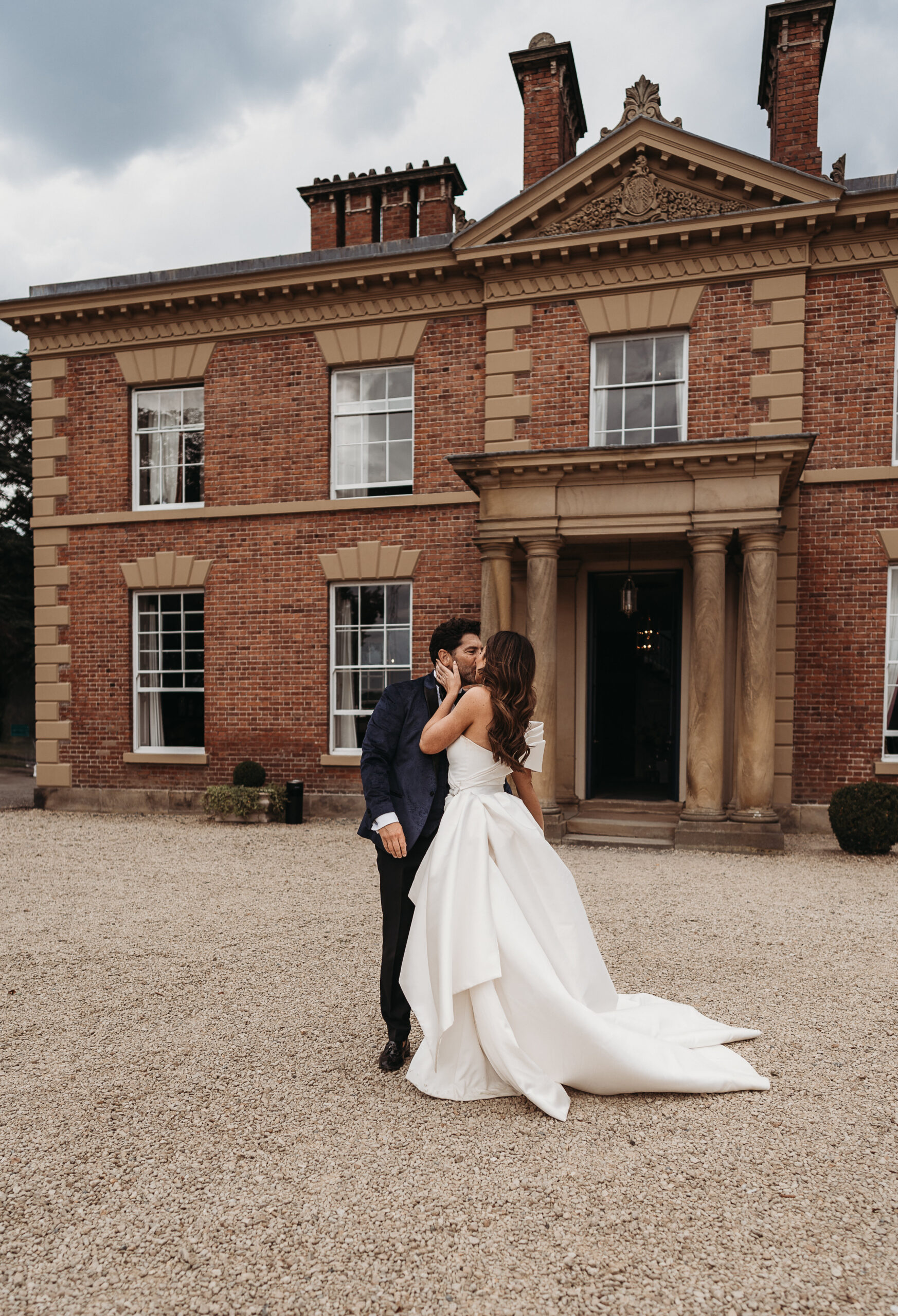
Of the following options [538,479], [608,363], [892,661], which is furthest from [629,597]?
[892,661]

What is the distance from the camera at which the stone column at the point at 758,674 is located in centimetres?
962

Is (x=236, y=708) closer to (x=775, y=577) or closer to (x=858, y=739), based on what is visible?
(x=775, y=577)

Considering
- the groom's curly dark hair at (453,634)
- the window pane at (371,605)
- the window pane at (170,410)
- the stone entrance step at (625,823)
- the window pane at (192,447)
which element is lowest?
the stone entrance step at (625,823)

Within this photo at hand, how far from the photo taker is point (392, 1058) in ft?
13.0

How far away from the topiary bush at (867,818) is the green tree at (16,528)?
2427cm

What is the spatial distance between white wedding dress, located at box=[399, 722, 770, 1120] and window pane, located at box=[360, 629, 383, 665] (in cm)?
835

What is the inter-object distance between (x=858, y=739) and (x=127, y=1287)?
9905 millimetres

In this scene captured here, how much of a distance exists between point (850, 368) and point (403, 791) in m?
9.21

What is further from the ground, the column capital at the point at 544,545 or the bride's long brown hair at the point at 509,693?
the column capital at the point at 544,545

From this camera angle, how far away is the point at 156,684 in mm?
13164

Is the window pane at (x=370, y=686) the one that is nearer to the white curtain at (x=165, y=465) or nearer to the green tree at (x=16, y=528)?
the white curtain at (x=165, y=465)

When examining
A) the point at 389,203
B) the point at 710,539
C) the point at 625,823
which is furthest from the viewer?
the point at 389,203

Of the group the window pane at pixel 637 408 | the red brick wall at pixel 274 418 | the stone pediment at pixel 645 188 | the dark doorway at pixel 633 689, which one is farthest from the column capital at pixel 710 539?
the stone pediment at pixel 645 188

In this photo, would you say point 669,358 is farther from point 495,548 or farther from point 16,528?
point 16,528
